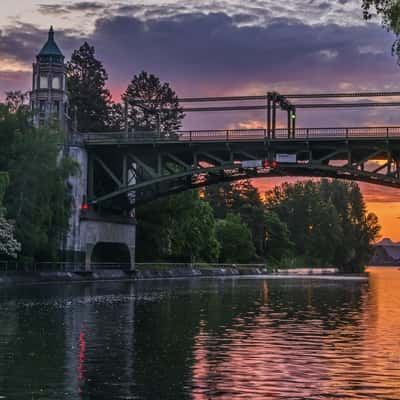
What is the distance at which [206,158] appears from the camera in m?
90.9

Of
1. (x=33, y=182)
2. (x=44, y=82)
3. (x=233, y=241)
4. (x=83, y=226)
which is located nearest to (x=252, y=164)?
(x=83, y=226)

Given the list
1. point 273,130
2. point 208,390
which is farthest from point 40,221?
point 208,390

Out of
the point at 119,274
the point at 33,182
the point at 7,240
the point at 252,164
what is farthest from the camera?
the point at 119,274

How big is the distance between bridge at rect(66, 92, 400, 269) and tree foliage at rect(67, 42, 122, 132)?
4524cm

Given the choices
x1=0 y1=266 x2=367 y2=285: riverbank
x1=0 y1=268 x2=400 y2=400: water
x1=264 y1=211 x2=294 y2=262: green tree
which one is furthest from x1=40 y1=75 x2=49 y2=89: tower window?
x1=264 y1=211 x2=294 y2=262: green tree

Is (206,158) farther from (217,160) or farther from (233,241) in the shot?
(233,241)

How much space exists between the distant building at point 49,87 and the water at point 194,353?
44.6m

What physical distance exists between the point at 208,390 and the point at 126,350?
708cm

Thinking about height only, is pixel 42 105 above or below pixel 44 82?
below

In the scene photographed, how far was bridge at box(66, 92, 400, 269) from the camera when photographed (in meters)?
81.1

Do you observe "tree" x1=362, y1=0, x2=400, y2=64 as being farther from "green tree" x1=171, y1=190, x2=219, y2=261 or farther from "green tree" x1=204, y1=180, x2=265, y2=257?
"green tree" x1=204, y1=180, x2=265, y2=257

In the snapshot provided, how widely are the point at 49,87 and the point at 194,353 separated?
66.2 metres

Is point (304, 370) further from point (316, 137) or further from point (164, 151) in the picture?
point (164, 151)

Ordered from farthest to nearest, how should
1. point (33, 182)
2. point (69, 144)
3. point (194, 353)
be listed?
1. point (69, 144)
2. point (33, 182)
3. point (194, 353)
